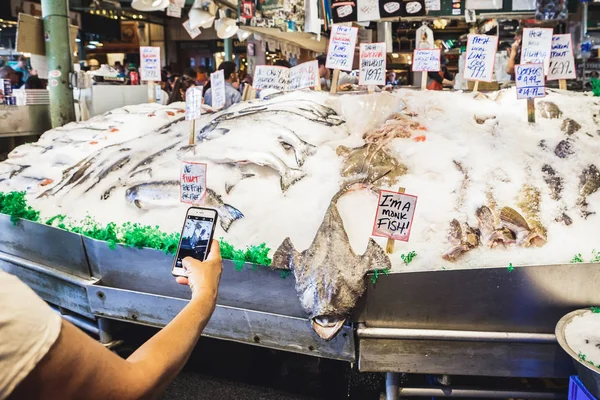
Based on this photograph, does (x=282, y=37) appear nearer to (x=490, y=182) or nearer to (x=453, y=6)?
(x=453, y=6)

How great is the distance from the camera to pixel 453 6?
25.8 ft

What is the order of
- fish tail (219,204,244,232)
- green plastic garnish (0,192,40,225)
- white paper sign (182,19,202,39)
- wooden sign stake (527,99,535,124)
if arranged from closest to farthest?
fish tail (219,204,244,232) < green plastic garnish (0,192,40,225) < wooden sign stake (527,99,535,124) < white paper sign (182,19,202,39)

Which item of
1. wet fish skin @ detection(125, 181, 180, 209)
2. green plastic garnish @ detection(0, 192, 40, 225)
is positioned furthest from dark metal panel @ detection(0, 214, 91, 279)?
wet fish skin @ detection(125, 181, 180, 209)

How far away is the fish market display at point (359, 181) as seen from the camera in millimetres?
2447

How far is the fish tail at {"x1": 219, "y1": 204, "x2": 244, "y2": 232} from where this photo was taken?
9.41 feet

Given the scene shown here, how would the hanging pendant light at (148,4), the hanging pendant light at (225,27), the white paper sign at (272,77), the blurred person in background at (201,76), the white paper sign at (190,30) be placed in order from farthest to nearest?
the blurred person in background at (201,76)
the hanging pendant light at (225,27)
the white paper sign at (190,30)
the hanging pendant light at (148,4)
the white paper sign at (272,77)

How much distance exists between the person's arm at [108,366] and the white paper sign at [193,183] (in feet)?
5.00

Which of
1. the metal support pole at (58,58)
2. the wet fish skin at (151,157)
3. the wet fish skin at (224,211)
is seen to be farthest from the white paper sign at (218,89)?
the metal support pole at (58,58)

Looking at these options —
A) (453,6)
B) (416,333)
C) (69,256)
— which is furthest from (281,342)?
(453,6)

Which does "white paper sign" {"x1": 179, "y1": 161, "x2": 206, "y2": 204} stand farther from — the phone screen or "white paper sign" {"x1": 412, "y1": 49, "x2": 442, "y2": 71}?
"white paper sign" {"x1": 412, "y1": 49, "x2": 442, "y2": 71}

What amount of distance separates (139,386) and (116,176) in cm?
281

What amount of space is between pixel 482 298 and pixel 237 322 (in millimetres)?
1154

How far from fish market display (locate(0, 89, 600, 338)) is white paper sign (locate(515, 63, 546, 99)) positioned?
208 millimetres

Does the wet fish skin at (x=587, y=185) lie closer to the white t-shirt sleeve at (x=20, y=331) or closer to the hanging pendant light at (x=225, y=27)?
the white t-shirt sleeve at (x=20, y=331)
